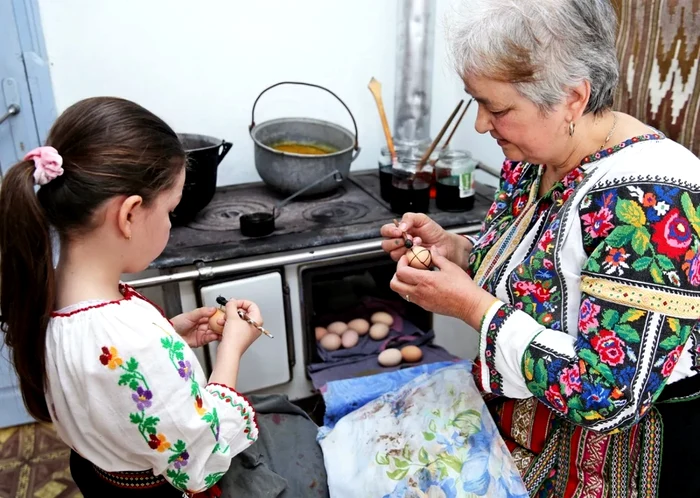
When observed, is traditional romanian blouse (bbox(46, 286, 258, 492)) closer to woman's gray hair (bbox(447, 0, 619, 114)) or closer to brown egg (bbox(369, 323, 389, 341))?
woman's gray hair (bbox(447, 0, 619, 114))

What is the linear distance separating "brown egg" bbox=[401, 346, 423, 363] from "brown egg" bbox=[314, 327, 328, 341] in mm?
274

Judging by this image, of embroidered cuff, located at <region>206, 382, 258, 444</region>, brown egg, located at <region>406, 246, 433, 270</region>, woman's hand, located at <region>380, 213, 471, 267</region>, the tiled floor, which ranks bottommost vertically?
the tiled floor

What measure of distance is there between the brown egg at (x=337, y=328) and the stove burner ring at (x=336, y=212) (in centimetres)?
39

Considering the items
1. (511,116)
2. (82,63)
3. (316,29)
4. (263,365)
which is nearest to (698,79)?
(511,116)

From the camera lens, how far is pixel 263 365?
5.92 feet

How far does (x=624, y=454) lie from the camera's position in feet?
3.55

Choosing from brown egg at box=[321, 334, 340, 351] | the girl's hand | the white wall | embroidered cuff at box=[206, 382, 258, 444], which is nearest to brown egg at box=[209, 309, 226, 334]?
the girl's hand

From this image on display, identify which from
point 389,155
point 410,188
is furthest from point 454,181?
point 389,155

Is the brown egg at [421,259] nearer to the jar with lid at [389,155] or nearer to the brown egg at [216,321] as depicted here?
the brown egg at [216,321]

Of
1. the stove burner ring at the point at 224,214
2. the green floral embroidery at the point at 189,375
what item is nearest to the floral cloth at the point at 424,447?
the green floral embroidery at the point at 189,375

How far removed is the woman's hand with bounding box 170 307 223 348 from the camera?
128cm

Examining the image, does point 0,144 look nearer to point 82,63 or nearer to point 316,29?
point 82,63

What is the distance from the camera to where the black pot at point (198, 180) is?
5.50 feet

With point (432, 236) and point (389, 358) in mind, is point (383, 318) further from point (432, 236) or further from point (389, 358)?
point (432, 236)
